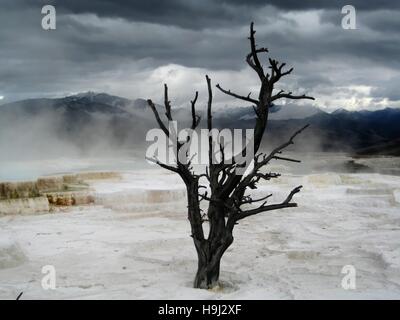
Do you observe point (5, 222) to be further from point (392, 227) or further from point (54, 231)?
point (392, 227)

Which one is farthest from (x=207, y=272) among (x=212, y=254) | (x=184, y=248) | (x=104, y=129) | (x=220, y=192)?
(x=104, y=129)

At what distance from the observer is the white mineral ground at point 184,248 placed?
711cm

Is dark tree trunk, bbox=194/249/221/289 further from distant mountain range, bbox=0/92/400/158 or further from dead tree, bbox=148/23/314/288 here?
distant mountain range, bbox=0/92/400/158

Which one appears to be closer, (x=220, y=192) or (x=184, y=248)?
(x=220, y=192)

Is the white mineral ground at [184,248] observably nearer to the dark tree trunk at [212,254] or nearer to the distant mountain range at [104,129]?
the dark tree trunk at [212,254]

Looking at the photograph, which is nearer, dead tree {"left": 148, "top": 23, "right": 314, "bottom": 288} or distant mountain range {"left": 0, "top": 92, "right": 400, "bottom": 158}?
dead tree {"left": 148, "top": 23, "right": 314, "bottom": 288}

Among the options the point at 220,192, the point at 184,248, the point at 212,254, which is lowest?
the point at 184,248

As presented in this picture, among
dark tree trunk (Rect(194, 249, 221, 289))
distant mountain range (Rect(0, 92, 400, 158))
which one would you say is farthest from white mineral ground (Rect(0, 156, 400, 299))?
distant mountain range (Rect(0, 92, 400, 158))

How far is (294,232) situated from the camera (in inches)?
482

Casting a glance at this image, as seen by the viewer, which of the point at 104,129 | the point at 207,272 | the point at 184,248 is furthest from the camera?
the point at 104,129

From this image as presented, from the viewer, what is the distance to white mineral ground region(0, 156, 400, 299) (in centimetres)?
711

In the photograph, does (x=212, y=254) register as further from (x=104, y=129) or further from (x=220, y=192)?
(x=104, y=129)

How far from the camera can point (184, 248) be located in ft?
34.5
